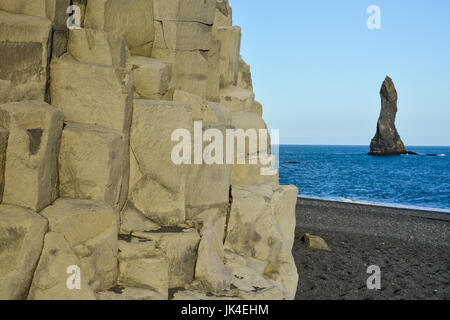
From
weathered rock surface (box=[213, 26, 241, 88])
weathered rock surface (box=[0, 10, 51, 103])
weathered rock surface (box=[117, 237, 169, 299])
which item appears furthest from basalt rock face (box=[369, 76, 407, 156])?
weathered rock surface (box=[0, 10, 51, 103])

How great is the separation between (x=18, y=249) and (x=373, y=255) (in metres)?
10.5

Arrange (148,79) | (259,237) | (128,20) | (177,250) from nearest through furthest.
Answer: (177,250)
(148,79)
(128,20)
(259,237)

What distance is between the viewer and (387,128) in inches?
3260

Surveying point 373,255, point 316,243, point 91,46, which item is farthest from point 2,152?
point 373,255

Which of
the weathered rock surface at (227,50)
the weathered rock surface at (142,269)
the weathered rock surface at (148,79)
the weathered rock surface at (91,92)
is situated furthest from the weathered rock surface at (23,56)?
the weathered rock surface at (227,50)

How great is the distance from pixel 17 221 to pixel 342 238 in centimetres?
1201

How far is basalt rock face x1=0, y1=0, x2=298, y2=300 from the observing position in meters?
4.42

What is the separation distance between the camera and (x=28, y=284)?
4.29 metres

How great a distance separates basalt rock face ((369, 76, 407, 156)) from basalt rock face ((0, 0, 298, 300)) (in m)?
76.8

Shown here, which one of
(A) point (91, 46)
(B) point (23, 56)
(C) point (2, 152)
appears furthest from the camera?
(A) point (91, 46)

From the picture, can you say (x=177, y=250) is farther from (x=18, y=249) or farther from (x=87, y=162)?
(x=18, y=249)
